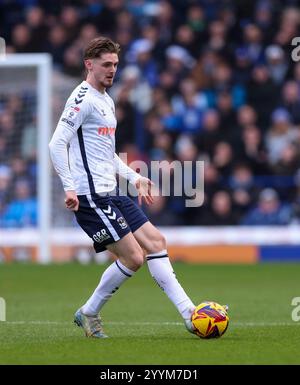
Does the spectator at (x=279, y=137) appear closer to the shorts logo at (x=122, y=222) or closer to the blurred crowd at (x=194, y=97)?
the blurred crowd at (x=194, y=97)

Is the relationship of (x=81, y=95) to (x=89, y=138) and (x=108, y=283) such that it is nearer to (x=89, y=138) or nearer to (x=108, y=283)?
(x=89, y=138)

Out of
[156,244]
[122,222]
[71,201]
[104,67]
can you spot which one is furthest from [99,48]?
[156,244]

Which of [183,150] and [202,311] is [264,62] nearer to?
[183,150]

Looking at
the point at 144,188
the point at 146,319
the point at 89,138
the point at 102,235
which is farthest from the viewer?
the point at 146,319

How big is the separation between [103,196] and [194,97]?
1290 centimetres

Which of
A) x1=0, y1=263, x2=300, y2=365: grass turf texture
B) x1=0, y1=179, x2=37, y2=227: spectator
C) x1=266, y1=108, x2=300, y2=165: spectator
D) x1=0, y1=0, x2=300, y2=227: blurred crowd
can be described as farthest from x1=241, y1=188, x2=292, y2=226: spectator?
x1=0, y1=179, x2=37, y2=227: spectator

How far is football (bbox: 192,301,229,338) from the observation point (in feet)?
28.2

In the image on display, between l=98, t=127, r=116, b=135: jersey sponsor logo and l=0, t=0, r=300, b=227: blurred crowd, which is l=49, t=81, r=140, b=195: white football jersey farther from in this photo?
l=0, t=0, r=300, b=227: blurred crowd

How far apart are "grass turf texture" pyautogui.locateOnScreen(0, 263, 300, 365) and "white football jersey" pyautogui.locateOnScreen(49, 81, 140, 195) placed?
4.08 ft

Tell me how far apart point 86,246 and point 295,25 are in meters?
6.26

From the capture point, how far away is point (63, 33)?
23734 millimetres

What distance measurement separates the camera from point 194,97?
2153cm

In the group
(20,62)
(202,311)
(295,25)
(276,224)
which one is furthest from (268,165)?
(202,311)

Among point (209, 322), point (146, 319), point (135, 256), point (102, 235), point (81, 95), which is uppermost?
point (81, 95)
